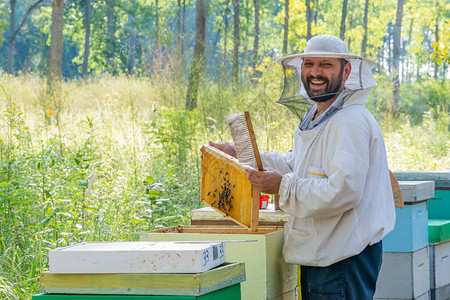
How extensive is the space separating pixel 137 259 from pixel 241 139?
2.43ft

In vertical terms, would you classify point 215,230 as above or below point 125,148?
below

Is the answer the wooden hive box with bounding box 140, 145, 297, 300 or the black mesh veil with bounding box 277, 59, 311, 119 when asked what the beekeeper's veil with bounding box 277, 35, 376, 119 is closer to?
the black mesh veil with bounding box 277, 59, 311, 119

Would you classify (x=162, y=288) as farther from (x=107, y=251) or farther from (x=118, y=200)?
(x=118, y=200)

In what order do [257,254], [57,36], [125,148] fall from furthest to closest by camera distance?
[57,36], [125,148], [257,254]

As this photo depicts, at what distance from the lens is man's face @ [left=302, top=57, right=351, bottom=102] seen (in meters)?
2.98

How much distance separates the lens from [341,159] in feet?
8.82

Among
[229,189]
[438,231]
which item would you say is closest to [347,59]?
[229,189]

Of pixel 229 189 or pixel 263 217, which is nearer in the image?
pixel 229 189

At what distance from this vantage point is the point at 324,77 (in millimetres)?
2988

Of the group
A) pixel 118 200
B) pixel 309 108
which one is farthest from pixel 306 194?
pixel 118 200

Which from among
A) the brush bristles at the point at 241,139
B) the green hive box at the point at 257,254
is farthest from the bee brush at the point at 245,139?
the green hive box at the point at 257,254

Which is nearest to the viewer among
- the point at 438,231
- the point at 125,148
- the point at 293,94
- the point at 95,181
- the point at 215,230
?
the point at 215,230

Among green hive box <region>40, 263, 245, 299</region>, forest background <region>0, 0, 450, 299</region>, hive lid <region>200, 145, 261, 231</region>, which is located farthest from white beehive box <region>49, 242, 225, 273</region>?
forest background <region>0, 0, 450, 299</region>

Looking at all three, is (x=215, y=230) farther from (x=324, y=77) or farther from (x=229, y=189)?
(x=324, y=77)
